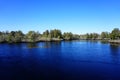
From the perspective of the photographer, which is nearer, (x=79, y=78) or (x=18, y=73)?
(x=79, y=78)

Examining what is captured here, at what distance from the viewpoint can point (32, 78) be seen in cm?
2095

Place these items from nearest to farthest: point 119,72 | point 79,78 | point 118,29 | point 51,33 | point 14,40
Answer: point 79,78 < point 119,72 < point 14,40 < point 118,29 < point 51,33

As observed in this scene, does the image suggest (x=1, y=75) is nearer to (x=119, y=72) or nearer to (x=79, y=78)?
(x=79, y=78)

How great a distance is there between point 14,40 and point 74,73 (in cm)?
10196

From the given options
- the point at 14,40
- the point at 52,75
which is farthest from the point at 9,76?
the point at 14,40

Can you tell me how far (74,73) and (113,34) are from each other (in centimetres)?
10984

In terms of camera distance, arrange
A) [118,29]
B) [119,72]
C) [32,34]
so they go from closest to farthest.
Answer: [119,72] < [118,29] < [32,34]

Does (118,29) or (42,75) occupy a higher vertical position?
(118,29)

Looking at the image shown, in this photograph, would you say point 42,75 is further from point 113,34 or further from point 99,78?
point 113,34

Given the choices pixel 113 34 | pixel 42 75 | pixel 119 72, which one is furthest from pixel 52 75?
pixel 113 34

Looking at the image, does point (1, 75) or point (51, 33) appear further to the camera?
point (51, 33)

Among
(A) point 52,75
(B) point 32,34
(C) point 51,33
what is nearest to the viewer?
(A) point 52,75

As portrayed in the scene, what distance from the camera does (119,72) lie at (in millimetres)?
23891

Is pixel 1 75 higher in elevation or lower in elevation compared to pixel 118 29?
lower
